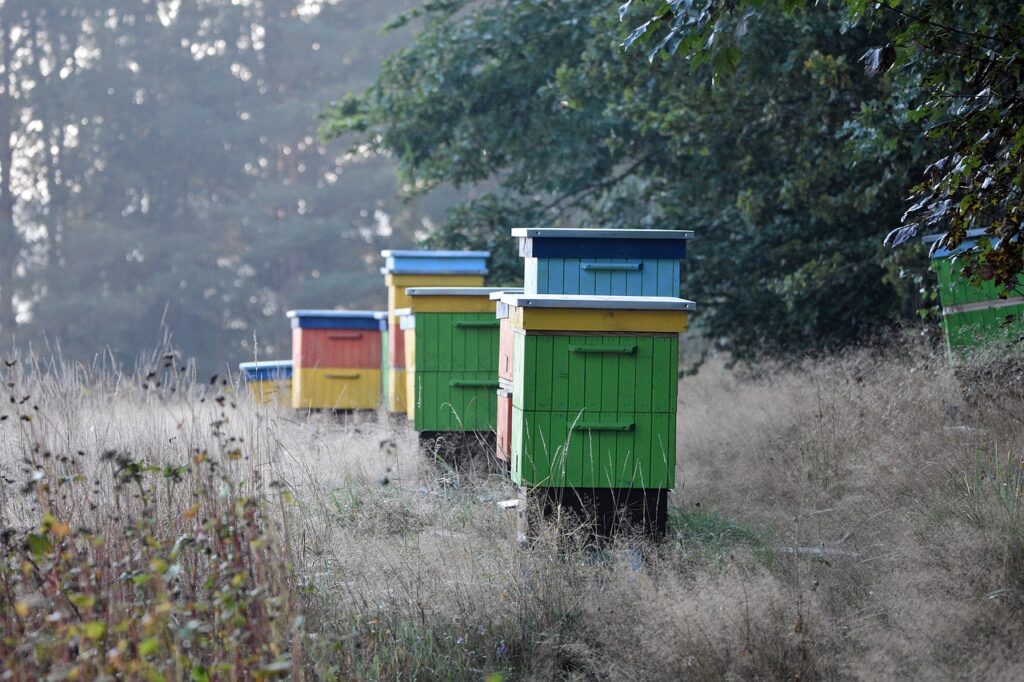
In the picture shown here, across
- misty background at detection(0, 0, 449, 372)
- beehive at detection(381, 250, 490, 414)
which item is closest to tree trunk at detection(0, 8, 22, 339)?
misty background at detection(0, 0, 449, 372)

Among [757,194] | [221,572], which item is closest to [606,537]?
[221,572]

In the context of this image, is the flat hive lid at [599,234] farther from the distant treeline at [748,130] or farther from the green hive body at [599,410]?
the green hive body at [599,410]

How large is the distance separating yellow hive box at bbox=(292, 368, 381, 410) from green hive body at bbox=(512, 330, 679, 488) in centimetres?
525

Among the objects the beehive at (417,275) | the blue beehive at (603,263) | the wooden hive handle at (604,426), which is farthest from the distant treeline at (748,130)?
the beehive at (417,275)

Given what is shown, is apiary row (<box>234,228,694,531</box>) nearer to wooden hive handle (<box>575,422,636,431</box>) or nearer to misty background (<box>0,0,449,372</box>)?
wooden hive handle (<box>575,422,636,431</box>)

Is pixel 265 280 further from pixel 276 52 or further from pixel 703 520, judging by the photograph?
pixel 703 520

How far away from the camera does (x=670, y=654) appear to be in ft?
11.7

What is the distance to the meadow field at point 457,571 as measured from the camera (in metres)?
3.12

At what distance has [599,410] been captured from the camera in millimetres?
4699

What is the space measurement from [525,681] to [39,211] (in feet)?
82.3

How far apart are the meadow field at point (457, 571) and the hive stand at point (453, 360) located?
92 centimetres

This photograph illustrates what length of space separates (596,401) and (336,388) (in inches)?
217

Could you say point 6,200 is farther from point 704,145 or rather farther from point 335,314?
point 704,145

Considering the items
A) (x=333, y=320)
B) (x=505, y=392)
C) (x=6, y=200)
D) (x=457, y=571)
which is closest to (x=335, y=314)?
(x=333, y=320)
